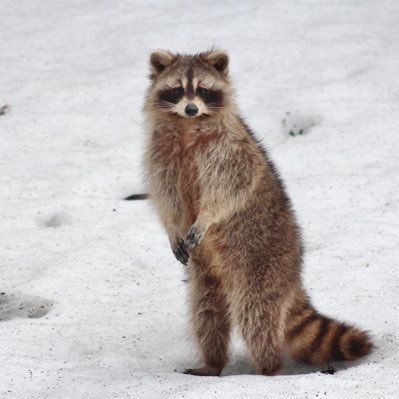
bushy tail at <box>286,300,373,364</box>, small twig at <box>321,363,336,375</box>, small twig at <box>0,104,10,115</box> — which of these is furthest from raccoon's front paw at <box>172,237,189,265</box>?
small twig at <box>0,104,10,115</box>

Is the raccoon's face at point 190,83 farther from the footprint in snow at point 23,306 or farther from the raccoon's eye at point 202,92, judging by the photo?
the footprint in snow at point 23,306

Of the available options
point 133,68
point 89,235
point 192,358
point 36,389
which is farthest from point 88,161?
point 36,389

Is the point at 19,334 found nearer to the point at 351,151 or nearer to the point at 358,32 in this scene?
the point at 351,151

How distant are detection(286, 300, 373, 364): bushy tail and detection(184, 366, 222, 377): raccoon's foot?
0.42 m

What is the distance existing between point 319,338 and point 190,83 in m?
1.55

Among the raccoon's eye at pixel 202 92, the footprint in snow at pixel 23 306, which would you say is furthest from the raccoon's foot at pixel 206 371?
the raccoon's eye at pixel 202 92

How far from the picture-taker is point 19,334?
4664 mm

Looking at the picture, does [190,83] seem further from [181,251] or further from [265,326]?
[265,326]

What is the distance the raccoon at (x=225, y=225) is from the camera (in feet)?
14.4

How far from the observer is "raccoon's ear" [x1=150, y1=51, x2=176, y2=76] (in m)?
4.86

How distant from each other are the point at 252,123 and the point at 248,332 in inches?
129

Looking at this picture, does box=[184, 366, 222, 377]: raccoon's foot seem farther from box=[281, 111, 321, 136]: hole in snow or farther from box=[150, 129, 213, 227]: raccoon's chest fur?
box=[281, 111, 321, 136]: hole in snow

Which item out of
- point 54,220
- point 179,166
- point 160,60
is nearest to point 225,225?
point 179,166

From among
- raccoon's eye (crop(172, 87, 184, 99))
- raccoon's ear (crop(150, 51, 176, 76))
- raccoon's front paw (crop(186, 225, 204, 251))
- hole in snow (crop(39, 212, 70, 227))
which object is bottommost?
hole in snow (crop(39, 212, 70, 227))
